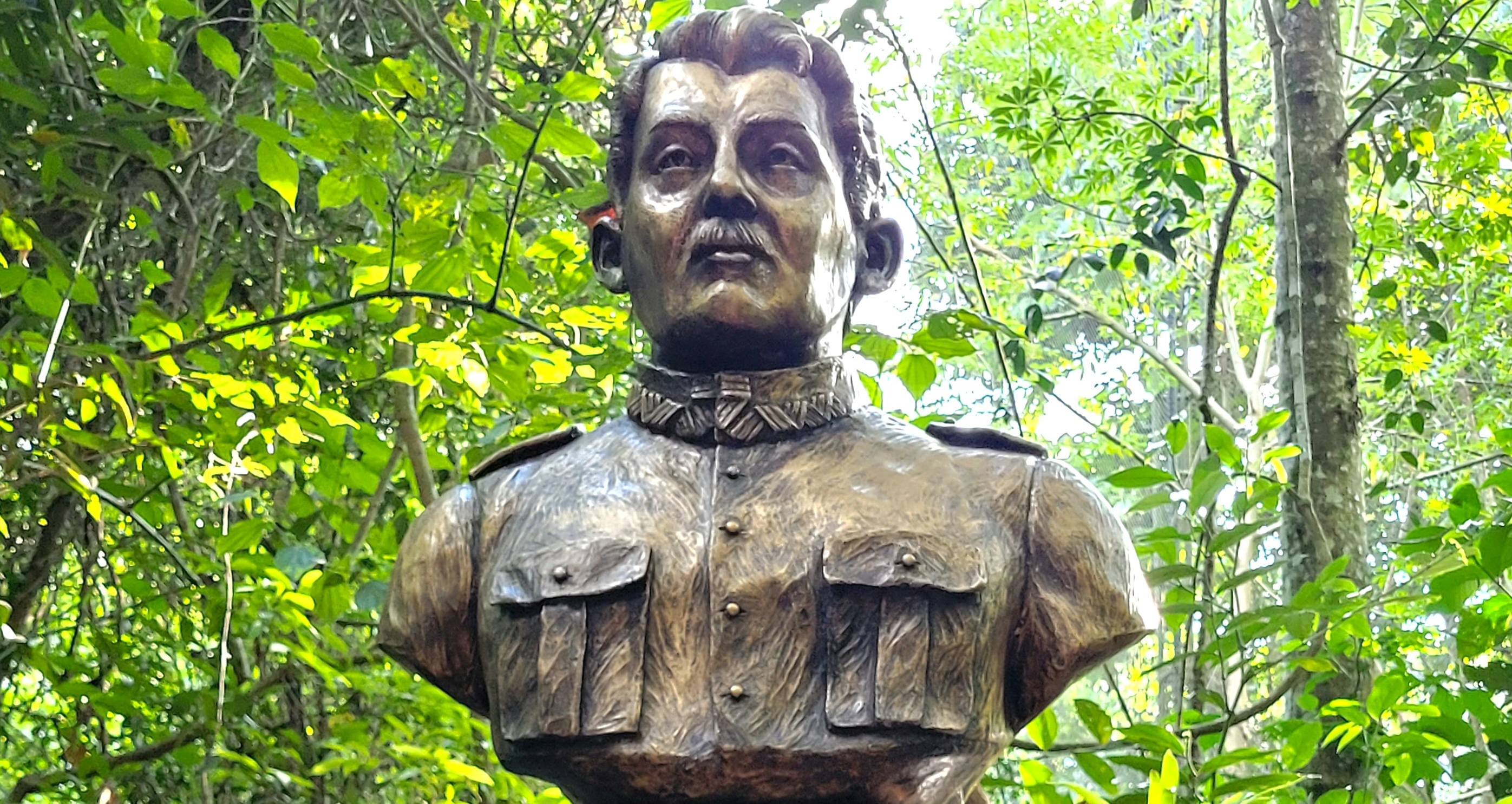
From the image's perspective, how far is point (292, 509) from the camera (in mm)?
3465

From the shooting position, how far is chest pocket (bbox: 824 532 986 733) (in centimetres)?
197

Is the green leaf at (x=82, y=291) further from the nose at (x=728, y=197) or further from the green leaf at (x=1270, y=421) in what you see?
the green leaf at (x=1270, y=421)

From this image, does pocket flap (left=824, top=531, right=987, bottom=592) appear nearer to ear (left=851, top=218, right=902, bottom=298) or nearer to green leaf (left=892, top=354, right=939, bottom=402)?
ear (left=851, top=218, right=902, bottom=298)

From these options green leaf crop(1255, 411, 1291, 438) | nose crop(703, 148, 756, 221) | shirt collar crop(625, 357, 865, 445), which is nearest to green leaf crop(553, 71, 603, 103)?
nose crop(703, 148, 756, 221)

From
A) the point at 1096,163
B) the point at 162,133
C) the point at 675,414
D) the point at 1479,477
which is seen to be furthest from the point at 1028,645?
the point at 1479,477

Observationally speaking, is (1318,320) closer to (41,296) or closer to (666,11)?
(666,11)

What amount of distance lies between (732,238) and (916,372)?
2.95ft

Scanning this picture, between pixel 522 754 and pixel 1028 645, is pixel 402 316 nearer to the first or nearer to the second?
pixel 522 754

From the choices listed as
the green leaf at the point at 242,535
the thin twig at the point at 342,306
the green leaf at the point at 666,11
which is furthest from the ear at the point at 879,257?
the green leaf at the point at 242,535

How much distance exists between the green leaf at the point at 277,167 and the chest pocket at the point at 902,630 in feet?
4.05

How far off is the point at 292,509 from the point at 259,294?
3.02 feet

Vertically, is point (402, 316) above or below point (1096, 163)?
below

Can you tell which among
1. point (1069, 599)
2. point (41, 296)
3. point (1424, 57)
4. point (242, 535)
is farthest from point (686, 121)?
point (1424, 57)

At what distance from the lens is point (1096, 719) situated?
2635mm
